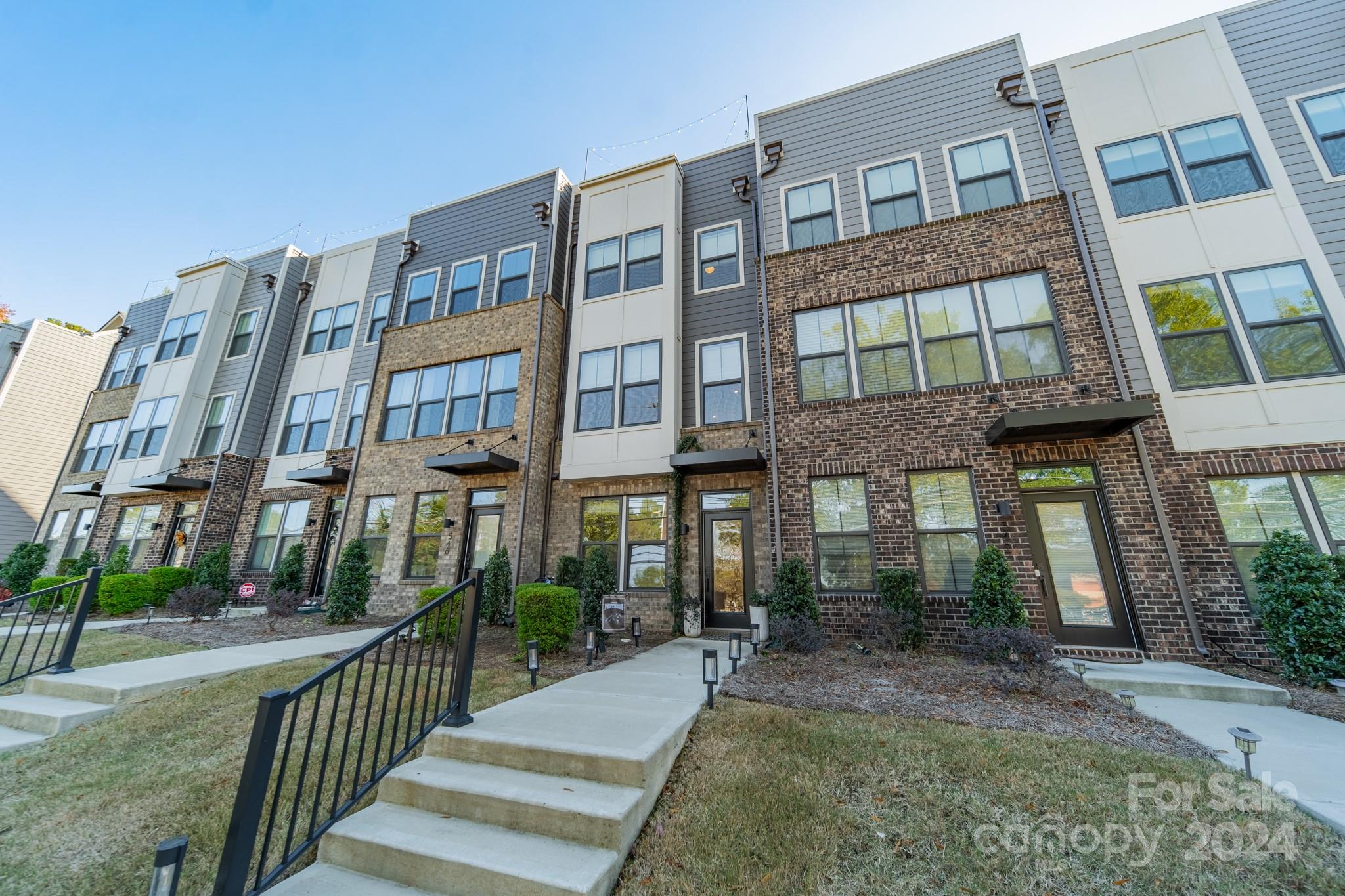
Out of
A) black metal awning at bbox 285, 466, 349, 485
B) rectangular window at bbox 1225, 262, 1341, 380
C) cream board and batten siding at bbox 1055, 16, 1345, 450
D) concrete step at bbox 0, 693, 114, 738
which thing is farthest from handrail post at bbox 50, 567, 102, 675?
rectangular window at bbox 1225, 262, 1341, 380

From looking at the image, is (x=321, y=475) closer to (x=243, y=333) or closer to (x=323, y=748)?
(x=243, y=333)

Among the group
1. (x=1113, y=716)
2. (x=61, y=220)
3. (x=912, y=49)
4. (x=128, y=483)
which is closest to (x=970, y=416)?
(x=1113, y=716)

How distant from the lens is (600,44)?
11367 mm

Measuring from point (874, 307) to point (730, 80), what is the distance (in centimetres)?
711

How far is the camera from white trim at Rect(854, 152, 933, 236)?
365 inches

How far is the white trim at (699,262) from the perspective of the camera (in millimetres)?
10672

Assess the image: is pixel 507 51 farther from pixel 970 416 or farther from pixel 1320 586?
pixel 1320 586

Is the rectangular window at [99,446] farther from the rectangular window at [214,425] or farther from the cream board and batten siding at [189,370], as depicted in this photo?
the rectangular window at [214,425]

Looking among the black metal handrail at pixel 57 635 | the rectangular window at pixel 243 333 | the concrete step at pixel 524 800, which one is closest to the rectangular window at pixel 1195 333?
the concrete step at pixel 524 800

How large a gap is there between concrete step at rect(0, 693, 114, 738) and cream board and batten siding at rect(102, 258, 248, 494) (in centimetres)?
1281

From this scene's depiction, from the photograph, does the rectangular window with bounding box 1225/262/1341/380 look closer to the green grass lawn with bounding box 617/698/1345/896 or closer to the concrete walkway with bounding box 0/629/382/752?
the green grass lawn with bounding box 617/698/1345/896

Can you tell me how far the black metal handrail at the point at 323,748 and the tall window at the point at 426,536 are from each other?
5.60m

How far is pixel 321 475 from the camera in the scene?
12383mm

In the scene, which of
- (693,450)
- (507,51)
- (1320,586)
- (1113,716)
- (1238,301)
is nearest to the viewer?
(1113,716)
